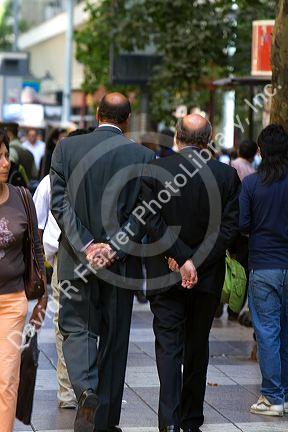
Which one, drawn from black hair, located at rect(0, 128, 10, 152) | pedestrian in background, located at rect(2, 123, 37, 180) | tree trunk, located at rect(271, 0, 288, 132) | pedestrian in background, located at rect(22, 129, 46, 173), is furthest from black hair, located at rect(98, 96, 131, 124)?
pedestrian in background, located at rect(22, 129, 46, 173)

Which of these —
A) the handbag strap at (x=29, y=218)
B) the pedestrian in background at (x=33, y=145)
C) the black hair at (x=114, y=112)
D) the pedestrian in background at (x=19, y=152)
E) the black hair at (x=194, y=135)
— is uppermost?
the black hair at (x=114, y=112)

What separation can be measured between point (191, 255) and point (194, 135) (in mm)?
744

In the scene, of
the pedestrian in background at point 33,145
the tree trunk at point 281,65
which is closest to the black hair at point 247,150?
the tree trunk at point 281,65

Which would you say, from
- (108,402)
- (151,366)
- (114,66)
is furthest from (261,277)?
(114,66)

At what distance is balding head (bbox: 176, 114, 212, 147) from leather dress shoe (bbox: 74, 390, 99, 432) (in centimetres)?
166

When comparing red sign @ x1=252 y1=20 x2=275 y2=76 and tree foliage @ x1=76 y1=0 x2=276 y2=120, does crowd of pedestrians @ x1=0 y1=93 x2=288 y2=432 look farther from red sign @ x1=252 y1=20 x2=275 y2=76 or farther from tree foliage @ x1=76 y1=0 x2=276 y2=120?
tree foliage @ x1=76 y1=0 x2=276 y2=120

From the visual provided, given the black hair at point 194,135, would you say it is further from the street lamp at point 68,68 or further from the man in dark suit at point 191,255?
the street lamp at point 68,68

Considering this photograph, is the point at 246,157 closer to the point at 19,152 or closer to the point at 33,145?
the point at 19,152

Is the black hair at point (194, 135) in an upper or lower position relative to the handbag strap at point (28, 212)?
upper

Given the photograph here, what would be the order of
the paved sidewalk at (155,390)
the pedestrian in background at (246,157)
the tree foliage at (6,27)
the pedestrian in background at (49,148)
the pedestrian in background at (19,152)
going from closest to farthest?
the paved sidewalk at (155,390), the pedestrian in background at (49,148), the pedestrian in background at (246,157), the pedestrian in background at (19,152), the tree foliage at (6,27)

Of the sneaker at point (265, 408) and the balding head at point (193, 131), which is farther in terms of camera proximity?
the sneaker at point (265, 408)

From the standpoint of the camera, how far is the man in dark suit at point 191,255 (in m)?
6.95

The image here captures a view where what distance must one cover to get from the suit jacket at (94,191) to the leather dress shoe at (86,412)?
0.75m

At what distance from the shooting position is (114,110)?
7215 millimetres
